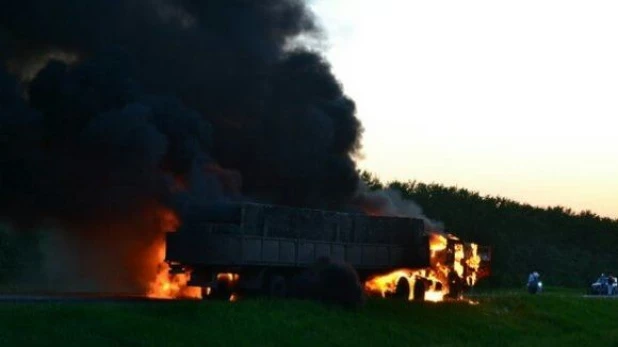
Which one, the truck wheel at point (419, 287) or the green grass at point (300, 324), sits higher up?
the truck wheel at point (419, 287)

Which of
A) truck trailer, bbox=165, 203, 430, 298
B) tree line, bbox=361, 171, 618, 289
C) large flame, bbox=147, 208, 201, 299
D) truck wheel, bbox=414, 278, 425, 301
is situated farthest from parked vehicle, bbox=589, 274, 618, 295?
large flame, bbox=147, 208, 201, 299

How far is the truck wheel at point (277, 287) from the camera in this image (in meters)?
40.3

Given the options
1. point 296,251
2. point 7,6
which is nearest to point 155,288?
point 296,251

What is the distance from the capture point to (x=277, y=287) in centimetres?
4044

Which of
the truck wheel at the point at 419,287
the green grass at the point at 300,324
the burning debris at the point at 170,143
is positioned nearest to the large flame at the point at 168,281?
the burning debris at the point at 170,143

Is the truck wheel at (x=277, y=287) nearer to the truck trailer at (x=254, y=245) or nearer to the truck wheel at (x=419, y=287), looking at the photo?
the truck trailer at (x=254, y=245)

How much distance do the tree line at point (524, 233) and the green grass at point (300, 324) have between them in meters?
30.1

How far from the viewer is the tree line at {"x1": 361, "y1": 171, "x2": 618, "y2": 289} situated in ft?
276

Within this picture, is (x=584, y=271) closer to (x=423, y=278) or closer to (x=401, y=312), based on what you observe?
(x=423, y=278)

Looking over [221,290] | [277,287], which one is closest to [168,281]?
[221,290]

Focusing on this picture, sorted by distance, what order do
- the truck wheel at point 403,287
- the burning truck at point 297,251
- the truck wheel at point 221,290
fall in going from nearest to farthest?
the burning truck at point 297,251, the truck wheel at point 221,290, the truck wheel at point 403,287

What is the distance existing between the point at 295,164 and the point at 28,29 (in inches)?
501

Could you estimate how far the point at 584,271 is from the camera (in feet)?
309

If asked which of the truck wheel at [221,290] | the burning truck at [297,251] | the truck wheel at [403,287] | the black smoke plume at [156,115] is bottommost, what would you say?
the truck wheel at [221,290]
